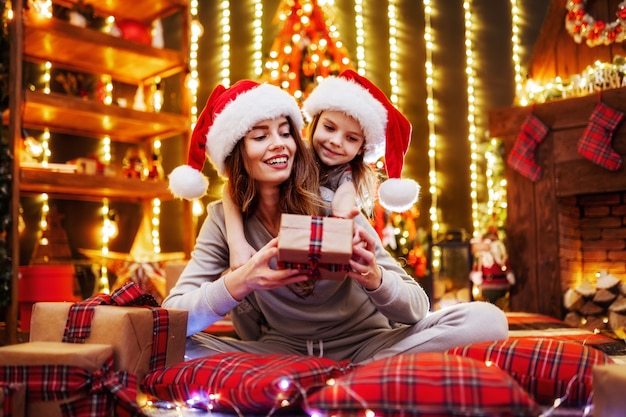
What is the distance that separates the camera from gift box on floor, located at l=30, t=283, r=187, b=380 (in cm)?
137

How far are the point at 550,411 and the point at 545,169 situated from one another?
265cm

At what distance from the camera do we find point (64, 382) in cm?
124

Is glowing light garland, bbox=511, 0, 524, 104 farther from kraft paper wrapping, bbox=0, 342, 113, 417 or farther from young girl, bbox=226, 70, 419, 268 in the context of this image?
kraft paper wrapping, bbox=0, 342, 113, 417

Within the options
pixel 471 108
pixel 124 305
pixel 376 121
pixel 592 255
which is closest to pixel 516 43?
pixel 471 108

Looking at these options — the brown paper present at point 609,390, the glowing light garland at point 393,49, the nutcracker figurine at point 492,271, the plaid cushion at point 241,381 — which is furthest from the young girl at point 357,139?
the glowing light garland at point 393,49

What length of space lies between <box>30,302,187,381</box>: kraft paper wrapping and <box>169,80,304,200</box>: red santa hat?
1.60 ft

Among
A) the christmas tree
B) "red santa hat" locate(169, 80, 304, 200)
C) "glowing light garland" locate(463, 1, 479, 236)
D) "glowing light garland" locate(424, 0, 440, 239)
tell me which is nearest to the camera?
"red santa hat" locate(169, 80, 304, 200)

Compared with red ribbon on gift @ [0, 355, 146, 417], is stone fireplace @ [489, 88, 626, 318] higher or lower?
higher

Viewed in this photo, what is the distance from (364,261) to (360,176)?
0.53 meters

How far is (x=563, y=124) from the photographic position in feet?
11.6

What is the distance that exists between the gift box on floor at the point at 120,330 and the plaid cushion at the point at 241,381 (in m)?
0.05

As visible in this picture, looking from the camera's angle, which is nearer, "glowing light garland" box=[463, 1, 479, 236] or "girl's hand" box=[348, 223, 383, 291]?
"girl's hand" box=[348, 223, 383, 291]

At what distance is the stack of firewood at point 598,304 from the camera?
3.21m

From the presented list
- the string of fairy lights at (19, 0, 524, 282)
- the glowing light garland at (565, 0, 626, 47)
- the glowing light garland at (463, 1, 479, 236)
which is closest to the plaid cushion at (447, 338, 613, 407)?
the glowing light garland at (565, 0, 626, 47)
